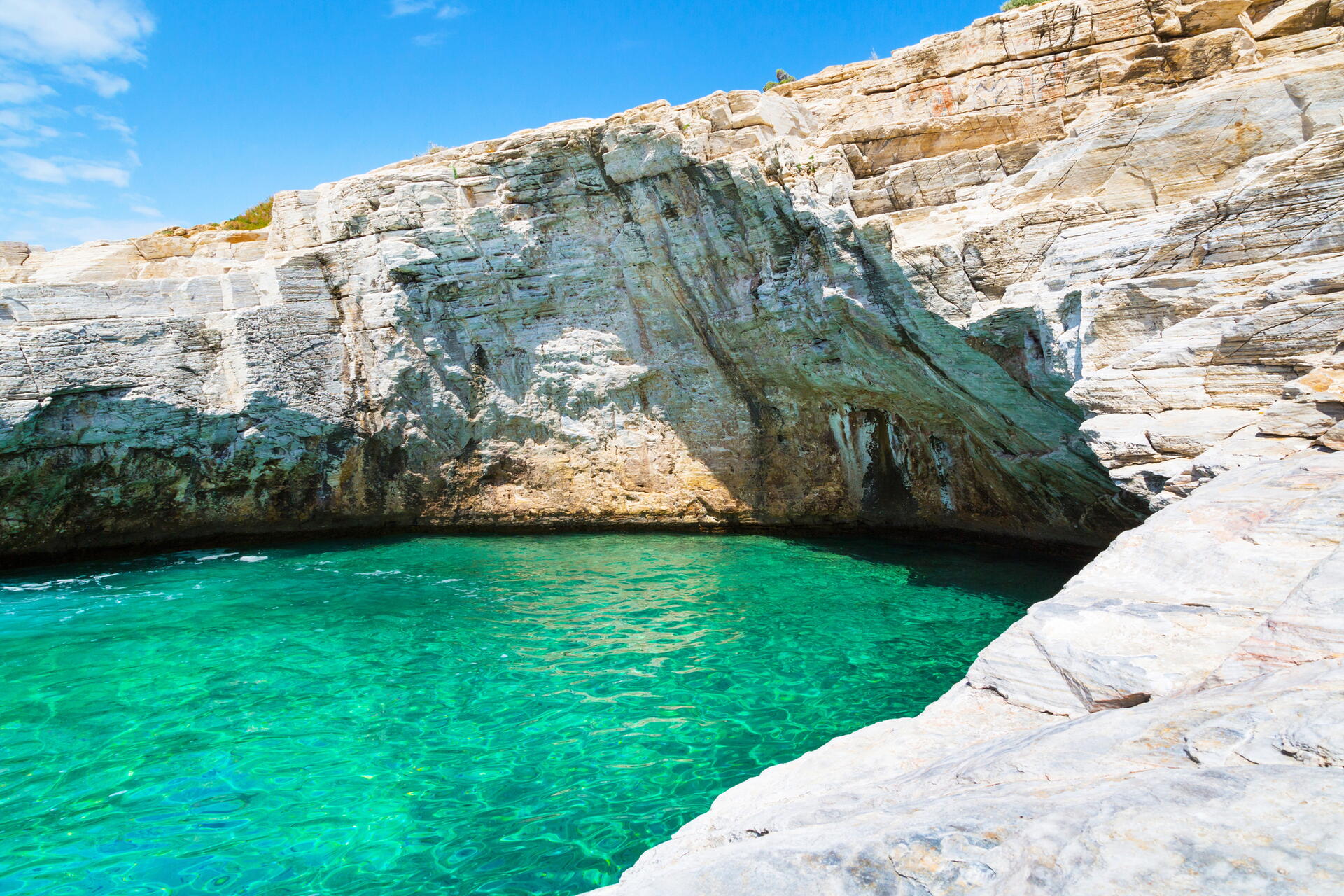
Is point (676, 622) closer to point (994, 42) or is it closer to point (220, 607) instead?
point (220, 607)

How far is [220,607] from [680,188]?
10180mm

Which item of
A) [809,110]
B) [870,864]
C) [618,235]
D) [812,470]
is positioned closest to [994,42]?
[809,110]

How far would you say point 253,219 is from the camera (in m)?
26.2

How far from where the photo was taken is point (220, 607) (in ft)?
38.4

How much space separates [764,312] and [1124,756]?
11.9m

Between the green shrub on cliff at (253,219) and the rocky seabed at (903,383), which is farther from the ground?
the green shrub on cliff at (253,219)

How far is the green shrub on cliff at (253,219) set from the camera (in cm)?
2566

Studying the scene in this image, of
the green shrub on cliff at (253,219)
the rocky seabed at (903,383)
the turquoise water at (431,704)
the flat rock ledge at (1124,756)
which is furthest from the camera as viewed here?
the green shrub on cliff at (253,219)

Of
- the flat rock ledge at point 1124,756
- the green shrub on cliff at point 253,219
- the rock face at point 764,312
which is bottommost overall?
the flat rock ledge at point 1124,756

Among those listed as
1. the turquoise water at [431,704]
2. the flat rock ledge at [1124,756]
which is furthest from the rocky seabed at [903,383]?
the turquoise water at [431,704]

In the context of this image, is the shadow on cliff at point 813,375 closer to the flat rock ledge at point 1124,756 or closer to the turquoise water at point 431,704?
the turquoise water at point 431,704

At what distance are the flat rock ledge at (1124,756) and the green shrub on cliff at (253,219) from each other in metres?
26.9

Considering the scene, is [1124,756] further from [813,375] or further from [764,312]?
[813,375]

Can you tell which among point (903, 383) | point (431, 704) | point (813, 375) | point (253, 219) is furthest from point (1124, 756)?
point (253, 219)
